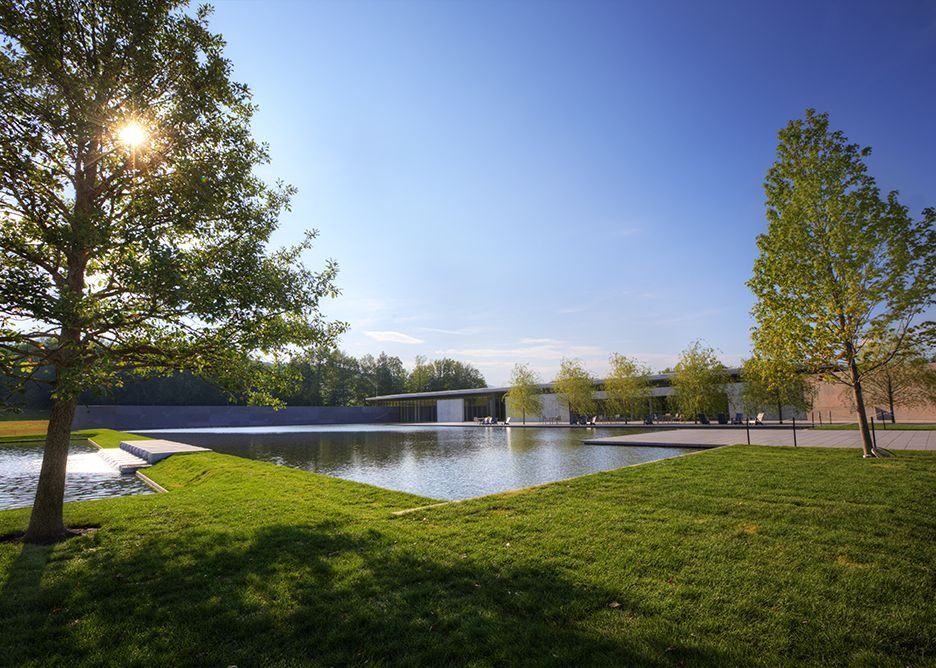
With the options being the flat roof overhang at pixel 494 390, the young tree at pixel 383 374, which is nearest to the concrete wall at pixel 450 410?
the flat roof overhang at pixel 494 390

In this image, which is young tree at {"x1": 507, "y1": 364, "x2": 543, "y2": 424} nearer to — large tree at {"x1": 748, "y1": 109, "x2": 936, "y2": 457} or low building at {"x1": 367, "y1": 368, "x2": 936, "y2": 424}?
low building at {"x1": 367, "y1": 368, "x2": 936, "y2": 424}

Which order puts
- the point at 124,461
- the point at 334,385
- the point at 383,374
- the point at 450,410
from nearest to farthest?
the point at 124,461 < the point at 450,410 < the point at 334,385 < the point at 383,374

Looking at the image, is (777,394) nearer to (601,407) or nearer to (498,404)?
(601,407)

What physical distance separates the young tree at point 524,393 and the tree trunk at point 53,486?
145 ft

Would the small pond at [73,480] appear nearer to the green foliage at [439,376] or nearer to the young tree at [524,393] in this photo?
the young tree at [524,393]

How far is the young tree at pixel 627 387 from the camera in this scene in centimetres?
4047

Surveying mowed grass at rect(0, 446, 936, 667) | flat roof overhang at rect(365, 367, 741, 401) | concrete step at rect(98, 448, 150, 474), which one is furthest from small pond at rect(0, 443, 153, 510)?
flat roof overhang at rect(365, 367, 741, 401)

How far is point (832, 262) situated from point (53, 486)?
17937 millimetres

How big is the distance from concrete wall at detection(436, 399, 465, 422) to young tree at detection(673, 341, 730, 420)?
30.2 m

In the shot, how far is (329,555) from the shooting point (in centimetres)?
549

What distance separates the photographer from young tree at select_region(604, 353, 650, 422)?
1593 inches

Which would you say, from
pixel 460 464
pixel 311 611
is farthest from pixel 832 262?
pixel 311 611

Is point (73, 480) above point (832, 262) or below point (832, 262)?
below

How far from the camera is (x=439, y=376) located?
334ft
